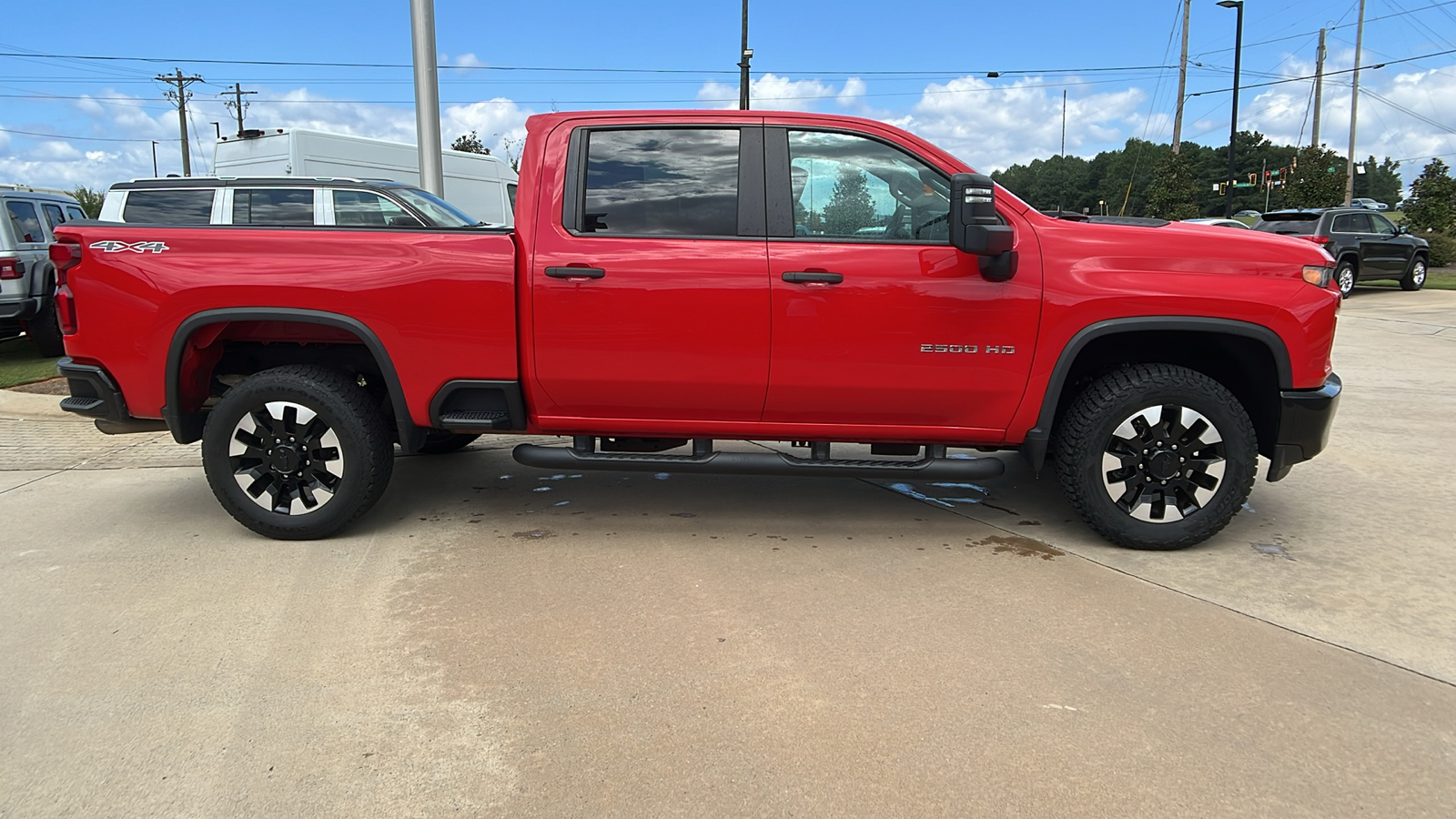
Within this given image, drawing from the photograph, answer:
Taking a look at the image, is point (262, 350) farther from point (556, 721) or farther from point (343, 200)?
point (343, 200)

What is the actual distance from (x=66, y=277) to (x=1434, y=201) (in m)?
30.5

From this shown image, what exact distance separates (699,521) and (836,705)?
2024 millimetres

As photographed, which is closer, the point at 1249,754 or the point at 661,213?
the point at 1249,754

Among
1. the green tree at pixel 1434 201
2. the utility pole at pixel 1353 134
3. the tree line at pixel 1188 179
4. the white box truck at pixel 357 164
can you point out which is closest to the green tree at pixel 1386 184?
the tree line at pixel 1188 179

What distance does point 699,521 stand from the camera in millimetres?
4996

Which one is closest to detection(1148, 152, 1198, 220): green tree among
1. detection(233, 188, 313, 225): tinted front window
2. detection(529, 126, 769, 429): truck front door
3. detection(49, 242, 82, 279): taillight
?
detection(233, 188, 313, 225): tinted front window

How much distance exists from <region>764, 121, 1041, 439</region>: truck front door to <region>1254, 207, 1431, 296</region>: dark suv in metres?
16.7

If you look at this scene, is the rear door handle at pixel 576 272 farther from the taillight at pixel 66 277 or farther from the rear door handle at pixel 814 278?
the taillight at pixel 66 277

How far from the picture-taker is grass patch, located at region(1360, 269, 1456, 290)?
20.6 meters

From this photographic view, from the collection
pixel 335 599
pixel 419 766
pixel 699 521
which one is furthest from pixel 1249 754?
pixel 335 599

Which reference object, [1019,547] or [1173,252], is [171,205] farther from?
[1173,252]

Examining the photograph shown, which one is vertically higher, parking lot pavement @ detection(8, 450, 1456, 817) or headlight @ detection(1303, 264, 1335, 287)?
headlight @ detection(1303, 264, 1335, 287)

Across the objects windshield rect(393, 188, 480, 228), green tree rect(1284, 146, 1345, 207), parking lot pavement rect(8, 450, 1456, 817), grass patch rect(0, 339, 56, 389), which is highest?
green tree rect(1284, 146, 1345, 207)

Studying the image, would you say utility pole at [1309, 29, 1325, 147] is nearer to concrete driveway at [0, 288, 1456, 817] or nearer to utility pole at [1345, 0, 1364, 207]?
utility pole at [1345, 0, 1364, 207]
